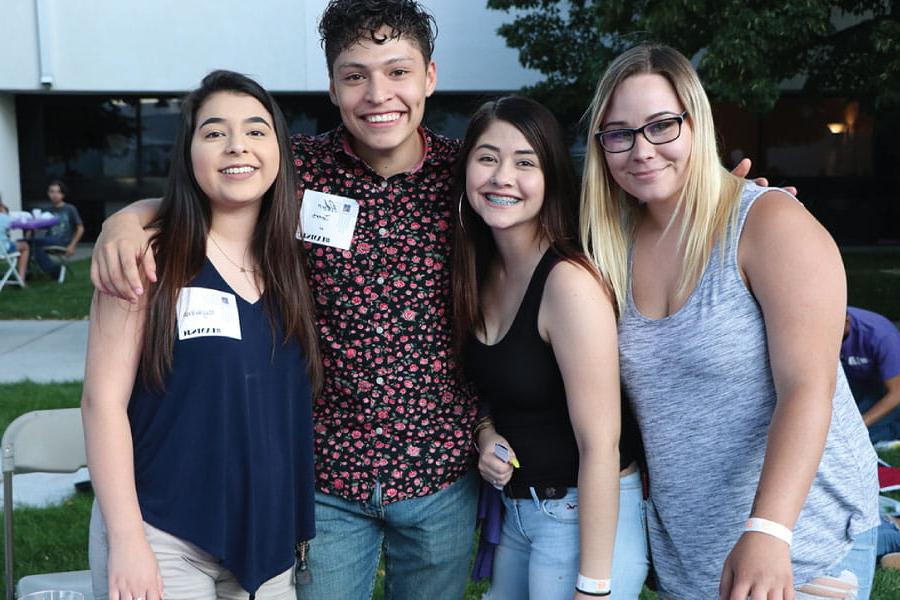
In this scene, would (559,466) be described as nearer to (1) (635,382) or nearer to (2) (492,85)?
(1) (635,382)

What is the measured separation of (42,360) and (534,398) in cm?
731

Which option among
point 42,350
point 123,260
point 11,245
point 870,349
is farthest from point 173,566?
point 11,245

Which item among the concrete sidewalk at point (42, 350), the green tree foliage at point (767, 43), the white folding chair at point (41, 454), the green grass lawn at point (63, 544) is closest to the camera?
the white folding chair at point (41, 454)

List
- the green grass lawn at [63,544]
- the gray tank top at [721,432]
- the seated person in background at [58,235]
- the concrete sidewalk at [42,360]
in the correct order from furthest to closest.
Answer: the seated person in background at [58,235] < the concrete sidewalk at [42,360] < the green grass lawn at [63,544] < the gray tank top at [721,432]

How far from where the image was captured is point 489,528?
7.73 ft

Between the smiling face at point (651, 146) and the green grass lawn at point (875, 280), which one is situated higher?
the smiling face at point (651, 146)

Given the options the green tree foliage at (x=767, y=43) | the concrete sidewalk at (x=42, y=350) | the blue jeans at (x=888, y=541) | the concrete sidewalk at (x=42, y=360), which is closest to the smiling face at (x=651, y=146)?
the blue jeans at (x=888, y=541)

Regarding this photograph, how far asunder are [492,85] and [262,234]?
51.8 feet

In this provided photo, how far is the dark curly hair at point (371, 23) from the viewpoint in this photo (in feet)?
7.56

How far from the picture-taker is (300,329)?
2.17 metres

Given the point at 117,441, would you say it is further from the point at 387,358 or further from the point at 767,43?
the point at 767,43

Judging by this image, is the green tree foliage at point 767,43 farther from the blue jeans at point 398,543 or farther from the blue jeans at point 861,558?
the blue jeans at point 861,558

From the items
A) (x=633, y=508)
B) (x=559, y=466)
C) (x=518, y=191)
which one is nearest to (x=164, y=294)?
(x=518, y=191)

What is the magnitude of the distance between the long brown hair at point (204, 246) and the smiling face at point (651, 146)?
86 centimetres
